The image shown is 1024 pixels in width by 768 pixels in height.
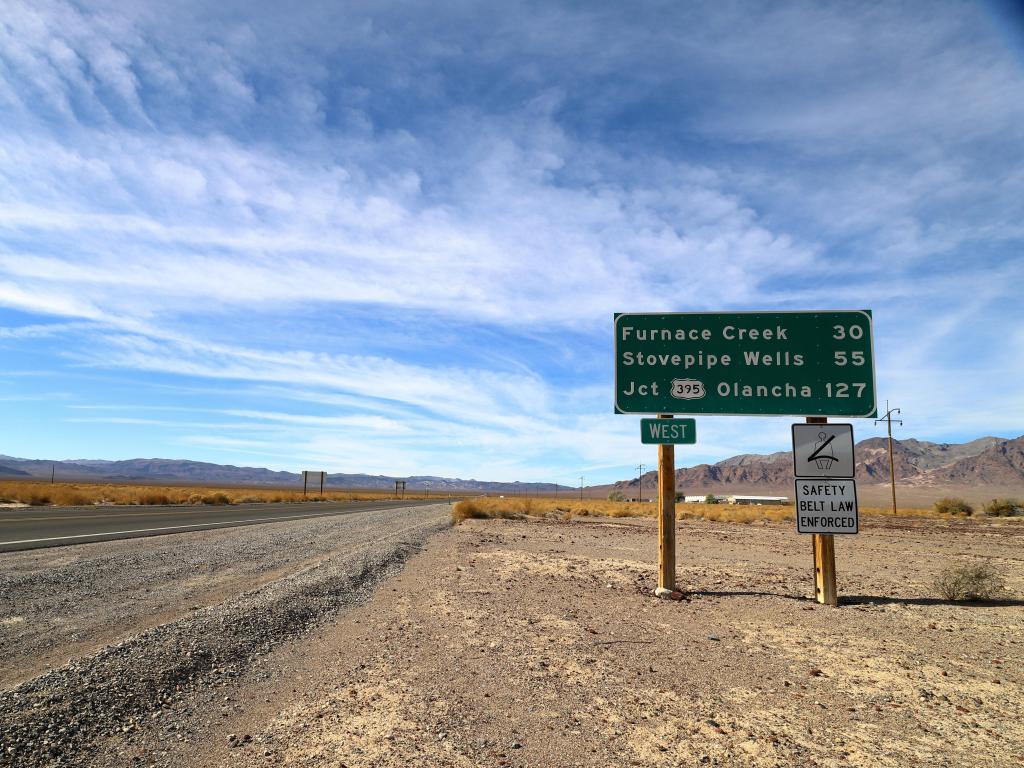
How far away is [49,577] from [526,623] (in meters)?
8.26

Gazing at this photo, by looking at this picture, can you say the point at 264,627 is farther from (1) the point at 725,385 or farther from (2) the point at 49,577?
(1) the point at 725,385

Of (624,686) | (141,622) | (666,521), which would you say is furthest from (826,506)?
(141,622)

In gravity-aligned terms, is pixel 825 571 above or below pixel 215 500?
above

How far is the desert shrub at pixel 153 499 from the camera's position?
139 ft

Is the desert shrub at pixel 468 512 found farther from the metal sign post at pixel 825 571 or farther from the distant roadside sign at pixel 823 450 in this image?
the distant roadside sign at pixel 823 450

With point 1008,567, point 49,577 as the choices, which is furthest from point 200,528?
point 1008,567

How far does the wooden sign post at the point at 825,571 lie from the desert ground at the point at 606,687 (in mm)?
283

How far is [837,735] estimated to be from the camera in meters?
4.36

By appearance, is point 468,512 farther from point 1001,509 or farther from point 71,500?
point 1001,509

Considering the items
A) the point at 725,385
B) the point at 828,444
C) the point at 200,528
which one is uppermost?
the point at 725,385

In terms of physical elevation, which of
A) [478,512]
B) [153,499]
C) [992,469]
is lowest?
[153,499]

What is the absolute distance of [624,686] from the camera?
5.31 metres

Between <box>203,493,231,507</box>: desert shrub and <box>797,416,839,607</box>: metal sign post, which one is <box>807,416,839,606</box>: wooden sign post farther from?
<box>203,493,231,507</box>: desert shrub

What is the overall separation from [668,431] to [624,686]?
5.15 meters
